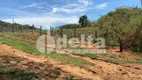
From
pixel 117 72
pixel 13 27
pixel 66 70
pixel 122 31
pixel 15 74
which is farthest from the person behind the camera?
pixel 13 27

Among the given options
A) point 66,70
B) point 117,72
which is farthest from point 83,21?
point 66,70

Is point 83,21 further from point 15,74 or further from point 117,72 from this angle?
point 15,74

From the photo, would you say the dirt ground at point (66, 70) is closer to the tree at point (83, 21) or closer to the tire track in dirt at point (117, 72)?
the tire track in dirt at point (117, 72)

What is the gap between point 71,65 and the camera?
9516mm

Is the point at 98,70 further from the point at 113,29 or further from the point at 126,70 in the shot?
the point at 113,29

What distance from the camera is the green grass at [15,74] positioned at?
266 inches

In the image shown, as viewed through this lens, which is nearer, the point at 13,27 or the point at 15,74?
the point at 15,74

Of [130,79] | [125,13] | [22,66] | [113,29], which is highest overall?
[125,13]

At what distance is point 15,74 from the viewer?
22.9ft

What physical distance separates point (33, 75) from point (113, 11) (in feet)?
60.6

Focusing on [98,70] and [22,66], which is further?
[98,70]

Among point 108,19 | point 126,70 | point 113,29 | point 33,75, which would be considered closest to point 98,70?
point 126,70

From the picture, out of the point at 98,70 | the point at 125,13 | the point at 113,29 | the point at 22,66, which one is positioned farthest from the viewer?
the point at 125,13

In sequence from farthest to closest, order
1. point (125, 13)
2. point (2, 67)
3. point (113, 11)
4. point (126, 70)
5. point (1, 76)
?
point (113, 11), point (125, 13), point (126, 70), point (2, 67), point (1, 76)
